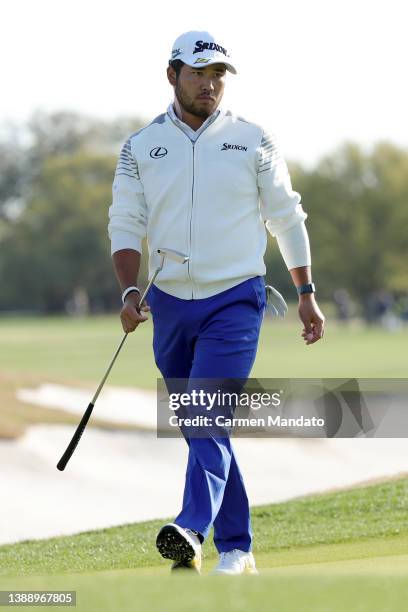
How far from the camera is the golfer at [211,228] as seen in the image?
584 cm

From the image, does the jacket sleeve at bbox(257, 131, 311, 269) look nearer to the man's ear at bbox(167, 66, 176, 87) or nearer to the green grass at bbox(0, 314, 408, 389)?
the man's ear at bbox(167, 66, 176, 87)

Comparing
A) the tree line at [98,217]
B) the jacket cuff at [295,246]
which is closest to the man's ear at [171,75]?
the jacket cuff at [295,246]

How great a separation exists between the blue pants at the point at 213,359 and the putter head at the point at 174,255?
182 millimetres

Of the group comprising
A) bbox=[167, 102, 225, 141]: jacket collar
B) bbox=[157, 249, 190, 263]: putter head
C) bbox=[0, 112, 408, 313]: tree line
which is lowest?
bbox=[0, 112, 408, 313]: tree line

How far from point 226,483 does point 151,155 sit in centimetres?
150

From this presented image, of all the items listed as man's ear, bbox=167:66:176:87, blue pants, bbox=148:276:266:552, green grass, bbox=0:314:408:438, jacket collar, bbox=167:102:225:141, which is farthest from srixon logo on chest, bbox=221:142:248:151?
green grass, bbox=0:314:408:438

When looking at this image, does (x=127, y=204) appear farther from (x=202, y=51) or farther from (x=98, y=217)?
(x=98, y=217)

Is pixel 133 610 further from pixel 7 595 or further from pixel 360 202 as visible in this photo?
pixel 360 202

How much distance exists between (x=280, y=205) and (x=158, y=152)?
23.3 inches

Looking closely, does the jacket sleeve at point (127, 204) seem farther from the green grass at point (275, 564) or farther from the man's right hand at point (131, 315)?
the green grass at point (275, 564)

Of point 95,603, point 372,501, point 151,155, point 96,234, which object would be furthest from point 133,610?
point 96,234

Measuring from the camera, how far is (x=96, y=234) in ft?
328

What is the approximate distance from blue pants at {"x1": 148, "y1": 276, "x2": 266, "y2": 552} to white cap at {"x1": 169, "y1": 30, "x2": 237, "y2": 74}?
97cm

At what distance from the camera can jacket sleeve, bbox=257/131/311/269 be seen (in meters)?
5.91
